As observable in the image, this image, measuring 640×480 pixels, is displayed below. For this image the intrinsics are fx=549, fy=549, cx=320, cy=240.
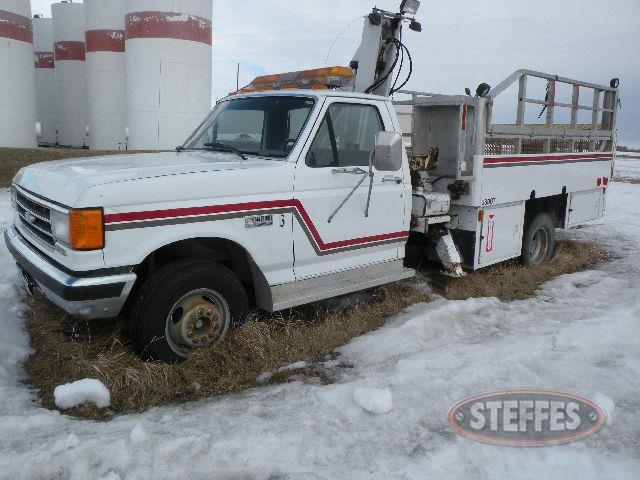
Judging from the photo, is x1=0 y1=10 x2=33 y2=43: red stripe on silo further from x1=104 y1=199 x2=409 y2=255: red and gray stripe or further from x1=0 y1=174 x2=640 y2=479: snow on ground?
x1=104 y1=199 x2=409 y2=255: red and gray stripe

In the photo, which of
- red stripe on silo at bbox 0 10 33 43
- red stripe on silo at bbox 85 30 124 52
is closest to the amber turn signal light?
red stripe on silo at bbox 0 10 33 43

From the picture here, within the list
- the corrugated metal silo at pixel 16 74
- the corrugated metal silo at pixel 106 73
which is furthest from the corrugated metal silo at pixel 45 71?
the corrugated metal silo at pixel 16 74

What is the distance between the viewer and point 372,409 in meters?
3.26

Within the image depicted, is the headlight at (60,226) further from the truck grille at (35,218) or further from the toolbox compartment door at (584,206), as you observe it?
the toolbox compartment door at (584,206)

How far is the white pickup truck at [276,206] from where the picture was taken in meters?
3.52

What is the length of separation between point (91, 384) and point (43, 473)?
87 centimetres

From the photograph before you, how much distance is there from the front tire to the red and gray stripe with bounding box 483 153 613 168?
10.4ft

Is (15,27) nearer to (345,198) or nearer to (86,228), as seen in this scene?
(345,198)

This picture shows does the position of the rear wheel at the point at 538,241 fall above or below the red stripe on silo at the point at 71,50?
below

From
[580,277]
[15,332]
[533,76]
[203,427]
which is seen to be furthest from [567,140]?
[15,332]

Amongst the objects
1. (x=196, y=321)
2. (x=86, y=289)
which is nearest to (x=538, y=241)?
(x=196, y=321)

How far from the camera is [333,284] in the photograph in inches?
184

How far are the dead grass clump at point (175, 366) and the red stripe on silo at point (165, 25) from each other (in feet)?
47.5

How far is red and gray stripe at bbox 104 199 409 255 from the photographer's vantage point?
3.48 m
